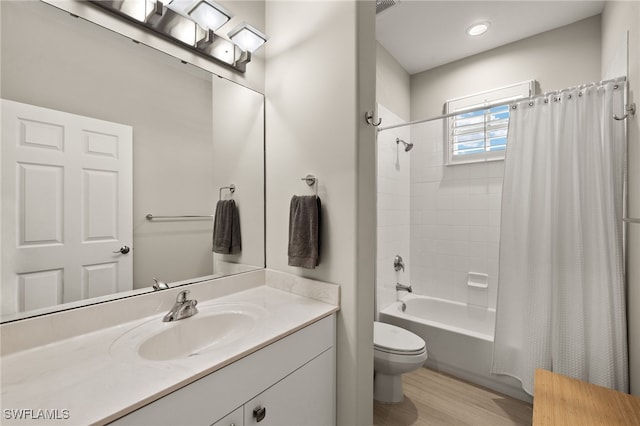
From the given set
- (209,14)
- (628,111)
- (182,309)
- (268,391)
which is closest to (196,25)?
(209,14)

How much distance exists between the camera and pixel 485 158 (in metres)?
2.51

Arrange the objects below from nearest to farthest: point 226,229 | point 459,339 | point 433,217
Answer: point 226,229, point 459,339, point 433,217

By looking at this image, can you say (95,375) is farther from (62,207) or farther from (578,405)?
(578,405)

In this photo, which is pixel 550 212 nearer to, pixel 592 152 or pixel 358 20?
pixel 592 152

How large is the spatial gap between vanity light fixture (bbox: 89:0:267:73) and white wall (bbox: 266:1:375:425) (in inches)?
10.1

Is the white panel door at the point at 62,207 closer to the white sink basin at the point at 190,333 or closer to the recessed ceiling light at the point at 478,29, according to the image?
the white sink basin at the point at 190,333

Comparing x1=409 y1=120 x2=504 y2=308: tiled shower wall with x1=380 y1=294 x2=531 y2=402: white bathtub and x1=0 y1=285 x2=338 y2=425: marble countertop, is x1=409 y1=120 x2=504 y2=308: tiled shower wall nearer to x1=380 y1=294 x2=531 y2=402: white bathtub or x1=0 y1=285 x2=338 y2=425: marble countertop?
x1=380 y1=294 x2=531 y2=402: white bathtub

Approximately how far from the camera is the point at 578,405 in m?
1.12

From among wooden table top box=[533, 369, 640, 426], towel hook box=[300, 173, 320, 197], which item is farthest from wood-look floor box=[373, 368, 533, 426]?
towel hook box=[300, 173, 320, 197]

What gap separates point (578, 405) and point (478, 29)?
103 inches

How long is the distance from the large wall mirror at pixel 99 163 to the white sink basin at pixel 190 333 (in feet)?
0.67

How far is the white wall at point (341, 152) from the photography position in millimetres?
1279

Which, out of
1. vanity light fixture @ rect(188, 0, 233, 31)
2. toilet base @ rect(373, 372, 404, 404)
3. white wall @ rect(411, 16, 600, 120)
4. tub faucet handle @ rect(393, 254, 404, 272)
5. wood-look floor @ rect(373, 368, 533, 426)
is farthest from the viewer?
tub faucet handle @ rect(393, 254, 404, 272)

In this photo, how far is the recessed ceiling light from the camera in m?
2.21
